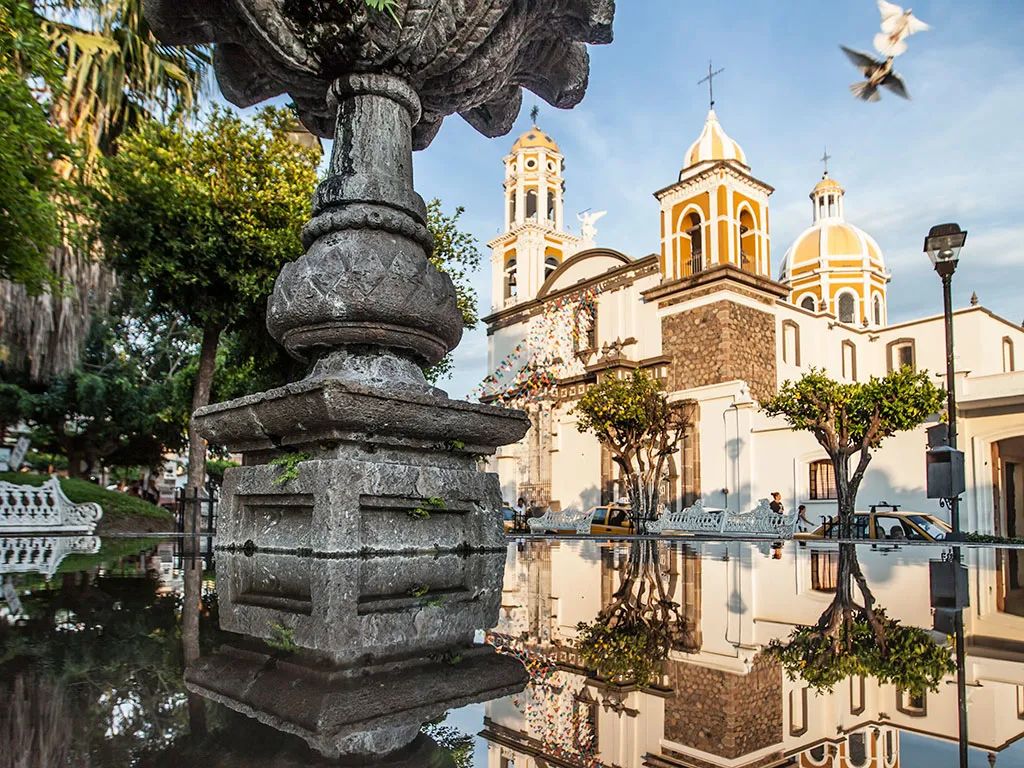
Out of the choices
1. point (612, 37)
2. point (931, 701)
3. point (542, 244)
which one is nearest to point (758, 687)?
point (931, 701)

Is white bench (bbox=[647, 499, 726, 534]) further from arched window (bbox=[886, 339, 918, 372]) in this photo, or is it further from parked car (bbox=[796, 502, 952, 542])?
arched window (bbox=[886, 339, 918, 372])

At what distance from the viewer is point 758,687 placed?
150cm

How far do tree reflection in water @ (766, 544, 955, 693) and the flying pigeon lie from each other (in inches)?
410

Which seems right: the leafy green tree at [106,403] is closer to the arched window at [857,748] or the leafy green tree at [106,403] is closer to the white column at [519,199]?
the white column at [519,199]

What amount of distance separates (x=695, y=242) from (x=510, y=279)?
1063 centimetres

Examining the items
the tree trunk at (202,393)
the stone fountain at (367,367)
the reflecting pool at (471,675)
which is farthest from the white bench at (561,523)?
the reflecting pool at (471,675)

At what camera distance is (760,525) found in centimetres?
1488

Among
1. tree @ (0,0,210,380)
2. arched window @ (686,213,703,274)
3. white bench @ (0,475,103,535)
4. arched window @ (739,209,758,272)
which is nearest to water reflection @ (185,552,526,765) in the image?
white bench @ (0,475,103,535)

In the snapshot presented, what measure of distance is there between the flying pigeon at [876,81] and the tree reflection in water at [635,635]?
10.1m

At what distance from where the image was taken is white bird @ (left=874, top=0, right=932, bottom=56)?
9.35 metres

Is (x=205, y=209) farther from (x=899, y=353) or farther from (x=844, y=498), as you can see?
(x=899, y=353)

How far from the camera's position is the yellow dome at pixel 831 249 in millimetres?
35062

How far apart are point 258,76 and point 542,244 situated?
28585 mm

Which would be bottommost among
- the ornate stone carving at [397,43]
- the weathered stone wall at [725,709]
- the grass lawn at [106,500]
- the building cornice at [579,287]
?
the grass lawn at [106,500]
